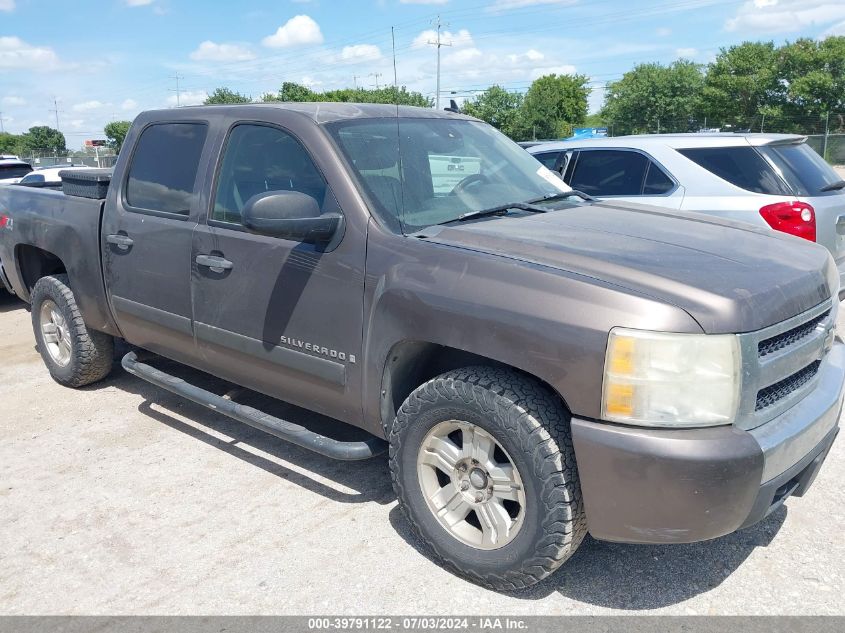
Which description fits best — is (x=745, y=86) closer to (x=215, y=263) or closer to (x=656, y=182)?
(x=656, y=182)

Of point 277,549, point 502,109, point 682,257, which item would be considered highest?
point 502,109

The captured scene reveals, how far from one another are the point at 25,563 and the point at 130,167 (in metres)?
2.38

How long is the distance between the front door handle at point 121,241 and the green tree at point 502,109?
56294 millimetres

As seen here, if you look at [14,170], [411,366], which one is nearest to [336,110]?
[411,366]

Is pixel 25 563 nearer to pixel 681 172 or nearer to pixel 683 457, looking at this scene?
pixel 683 457

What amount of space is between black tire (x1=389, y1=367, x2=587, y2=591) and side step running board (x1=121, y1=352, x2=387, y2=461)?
0.42 meters

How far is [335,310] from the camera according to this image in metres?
3.24

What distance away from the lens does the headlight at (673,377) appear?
238 centimetres

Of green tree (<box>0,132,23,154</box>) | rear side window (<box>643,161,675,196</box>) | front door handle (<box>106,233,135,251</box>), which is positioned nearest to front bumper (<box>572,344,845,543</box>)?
front door handle (<box>106,233,135,251</box>)

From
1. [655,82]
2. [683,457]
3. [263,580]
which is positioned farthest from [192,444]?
[655,82]

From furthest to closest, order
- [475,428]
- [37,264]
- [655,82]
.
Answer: [655,82] → [37,264] → [475,428]

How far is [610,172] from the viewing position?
6.92m

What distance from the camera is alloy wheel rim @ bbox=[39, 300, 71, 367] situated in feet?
17.6

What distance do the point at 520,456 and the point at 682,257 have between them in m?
1.00
